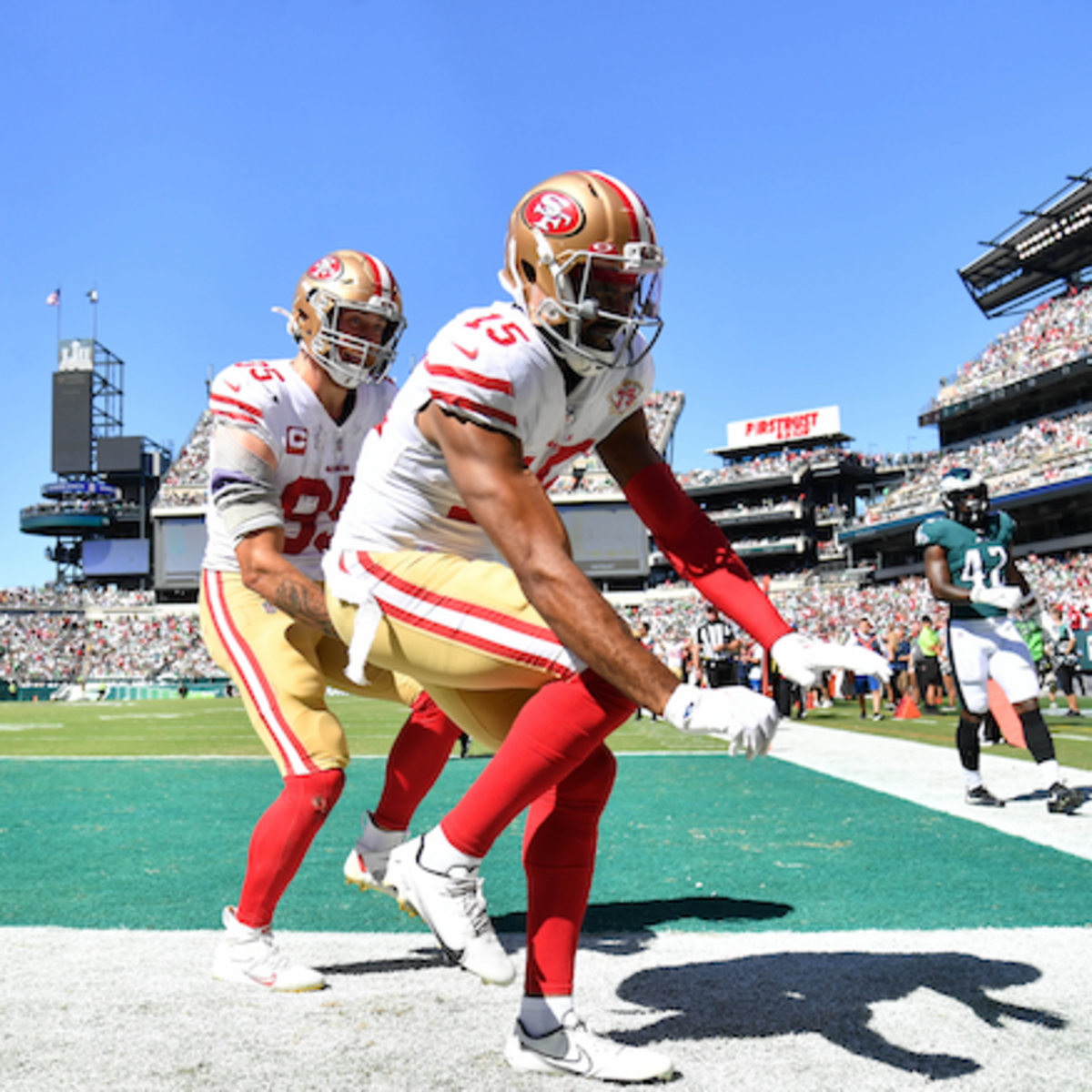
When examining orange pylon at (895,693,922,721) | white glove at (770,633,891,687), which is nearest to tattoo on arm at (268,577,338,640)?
white glove at (770,633,891,687)

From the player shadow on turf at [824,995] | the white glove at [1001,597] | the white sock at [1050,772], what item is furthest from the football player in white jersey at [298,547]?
the white sock at [1050,772]

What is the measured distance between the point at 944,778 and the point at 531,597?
21.7 ft

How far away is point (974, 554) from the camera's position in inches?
265

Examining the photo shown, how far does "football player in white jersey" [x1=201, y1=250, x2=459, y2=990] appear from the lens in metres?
3.16

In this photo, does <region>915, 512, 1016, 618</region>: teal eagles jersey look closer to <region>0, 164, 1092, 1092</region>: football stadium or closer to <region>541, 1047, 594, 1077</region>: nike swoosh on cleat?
<region>0, 164, 1092, 1092</region>: football stadium

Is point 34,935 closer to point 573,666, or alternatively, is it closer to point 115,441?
point 573,666

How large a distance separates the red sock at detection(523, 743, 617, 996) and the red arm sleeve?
0.53 metres

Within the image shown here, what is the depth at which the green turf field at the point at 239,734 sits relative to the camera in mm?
11797

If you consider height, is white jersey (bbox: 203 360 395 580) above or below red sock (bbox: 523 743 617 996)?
above

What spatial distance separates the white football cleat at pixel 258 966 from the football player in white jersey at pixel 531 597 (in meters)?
0.60

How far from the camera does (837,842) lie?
5.12 meters

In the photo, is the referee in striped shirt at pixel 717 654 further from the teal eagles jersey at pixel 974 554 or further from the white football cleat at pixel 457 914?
the white football cleat at pixel 457 914

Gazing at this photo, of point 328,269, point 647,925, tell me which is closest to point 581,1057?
point 647,925

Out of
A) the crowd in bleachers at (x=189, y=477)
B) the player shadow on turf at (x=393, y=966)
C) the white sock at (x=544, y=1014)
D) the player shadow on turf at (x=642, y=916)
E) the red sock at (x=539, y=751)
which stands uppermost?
the crowd in bleachers at (x=189, y=477)
